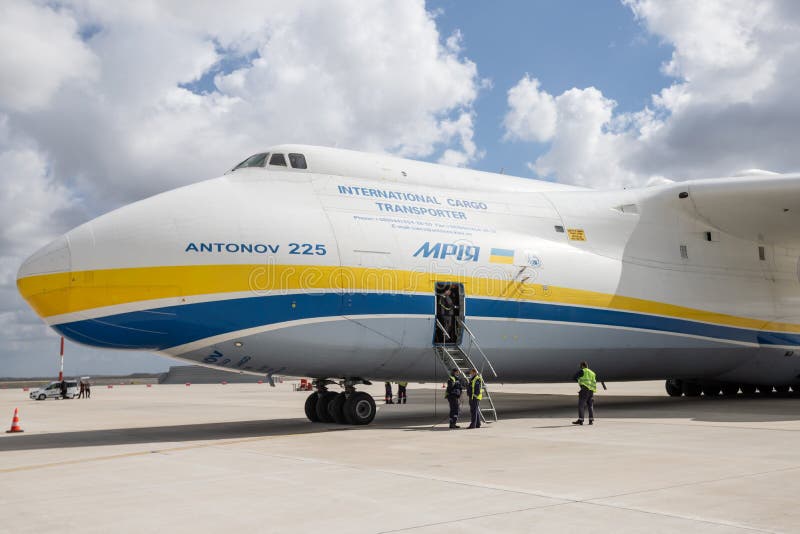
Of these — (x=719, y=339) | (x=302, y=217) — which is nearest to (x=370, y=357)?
(x=302, y=217)

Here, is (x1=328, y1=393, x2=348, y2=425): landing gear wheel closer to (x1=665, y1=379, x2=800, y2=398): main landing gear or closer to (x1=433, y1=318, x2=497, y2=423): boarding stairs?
(x1=433, y1=318, x2=497, y2=423): boarding stairs

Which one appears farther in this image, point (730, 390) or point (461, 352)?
point (730, 390)

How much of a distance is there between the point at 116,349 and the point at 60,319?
3.68 ft

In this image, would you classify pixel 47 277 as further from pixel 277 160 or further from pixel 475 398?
pixel 475 398

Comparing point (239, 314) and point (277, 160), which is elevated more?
point (277, 160)

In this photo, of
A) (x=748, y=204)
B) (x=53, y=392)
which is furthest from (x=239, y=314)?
(x=53, y=392)

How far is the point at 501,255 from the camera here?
16359 millimetres

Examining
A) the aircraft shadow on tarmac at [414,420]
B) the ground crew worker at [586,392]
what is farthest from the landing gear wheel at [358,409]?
the ground crew worker at [586,392]

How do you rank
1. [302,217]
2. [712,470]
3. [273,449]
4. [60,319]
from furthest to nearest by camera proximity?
1. [302,217]
2. [60,319]
3. [273,449]
4. [712,470]

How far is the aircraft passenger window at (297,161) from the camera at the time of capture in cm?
1521

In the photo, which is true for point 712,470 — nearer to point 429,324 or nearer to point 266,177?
point 429,324

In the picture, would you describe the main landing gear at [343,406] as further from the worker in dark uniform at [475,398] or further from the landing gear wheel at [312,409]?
the worker in dark uniform at [475,398]

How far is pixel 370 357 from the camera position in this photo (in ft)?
48.2

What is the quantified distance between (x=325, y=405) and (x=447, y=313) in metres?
3.29
